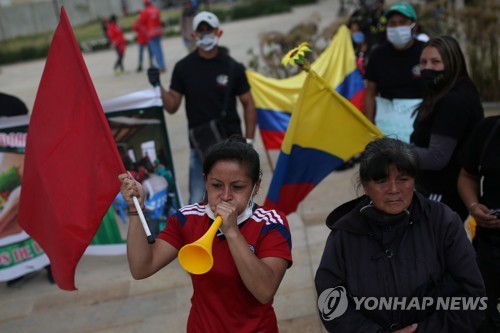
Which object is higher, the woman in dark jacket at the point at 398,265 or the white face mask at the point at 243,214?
the white face mask at the point at 243,214

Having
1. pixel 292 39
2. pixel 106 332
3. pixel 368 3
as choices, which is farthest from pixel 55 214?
pixel 292 39

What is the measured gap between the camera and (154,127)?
15.9 feet

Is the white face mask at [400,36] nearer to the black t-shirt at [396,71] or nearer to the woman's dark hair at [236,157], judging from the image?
the black t-shirt at [396,71]

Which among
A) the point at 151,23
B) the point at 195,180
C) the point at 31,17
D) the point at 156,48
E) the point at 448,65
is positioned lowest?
the point at 31,17

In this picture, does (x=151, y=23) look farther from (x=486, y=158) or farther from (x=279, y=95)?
(x=486, y=158)

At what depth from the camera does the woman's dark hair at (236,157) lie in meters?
2.36

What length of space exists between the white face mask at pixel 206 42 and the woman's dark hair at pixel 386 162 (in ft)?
8.79

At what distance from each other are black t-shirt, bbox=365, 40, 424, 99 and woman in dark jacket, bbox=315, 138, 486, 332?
228 centimetres

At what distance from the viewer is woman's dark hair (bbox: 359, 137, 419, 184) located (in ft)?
7.38

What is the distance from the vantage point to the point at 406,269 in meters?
2.20

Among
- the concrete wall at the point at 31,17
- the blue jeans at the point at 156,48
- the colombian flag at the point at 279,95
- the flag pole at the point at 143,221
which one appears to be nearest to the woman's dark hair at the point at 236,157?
the flag pole at the point at 143,221

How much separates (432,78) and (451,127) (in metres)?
0.31

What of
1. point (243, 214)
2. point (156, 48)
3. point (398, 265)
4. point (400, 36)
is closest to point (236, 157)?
point (243, 214)

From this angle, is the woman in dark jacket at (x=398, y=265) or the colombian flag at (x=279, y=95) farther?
the colombian flag at (x=279, y=95)
